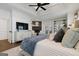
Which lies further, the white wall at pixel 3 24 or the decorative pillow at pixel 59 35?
the decorative pillow at pixel 59 35

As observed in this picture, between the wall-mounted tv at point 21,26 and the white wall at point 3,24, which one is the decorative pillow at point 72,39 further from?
the white wall at point 3,24

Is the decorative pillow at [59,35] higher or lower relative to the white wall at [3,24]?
lower

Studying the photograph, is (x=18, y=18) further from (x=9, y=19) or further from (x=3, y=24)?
(x=3, y=24)

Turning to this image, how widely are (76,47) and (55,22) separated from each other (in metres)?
0.60

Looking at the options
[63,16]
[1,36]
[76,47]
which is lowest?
[76,47]

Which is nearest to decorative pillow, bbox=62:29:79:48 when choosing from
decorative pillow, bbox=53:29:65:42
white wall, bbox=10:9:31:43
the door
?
decorative pillow, bbox=53:29:65:42

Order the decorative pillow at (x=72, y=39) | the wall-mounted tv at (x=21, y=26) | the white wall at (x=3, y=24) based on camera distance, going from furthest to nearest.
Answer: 1. the wall-mounted tv at (x=21, y=26)
2. the white wall at (x=3, y=24)
3. the decorative pillow at (x=72, y=39)

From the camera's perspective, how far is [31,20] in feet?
4.23

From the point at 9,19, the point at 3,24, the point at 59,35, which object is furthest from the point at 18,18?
the point at 59,35

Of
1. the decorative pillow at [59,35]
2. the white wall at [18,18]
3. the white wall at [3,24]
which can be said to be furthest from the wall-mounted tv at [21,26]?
the decorative pillow at [59,35]

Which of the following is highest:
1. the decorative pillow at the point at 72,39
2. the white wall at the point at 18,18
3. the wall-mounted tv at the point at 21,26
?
the white wall at the point at 18,18

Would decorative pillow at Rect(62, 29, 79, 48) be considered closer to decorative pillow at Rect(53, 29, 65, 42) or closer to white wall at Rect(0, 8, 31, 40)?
decorative pillow at Rect(53, 29, 65, 42)

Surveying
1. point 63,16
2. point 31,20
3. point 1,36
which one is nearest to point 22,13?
point 31,20

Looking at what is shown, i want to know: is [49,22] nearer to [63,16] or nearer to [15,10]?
[63,16]
